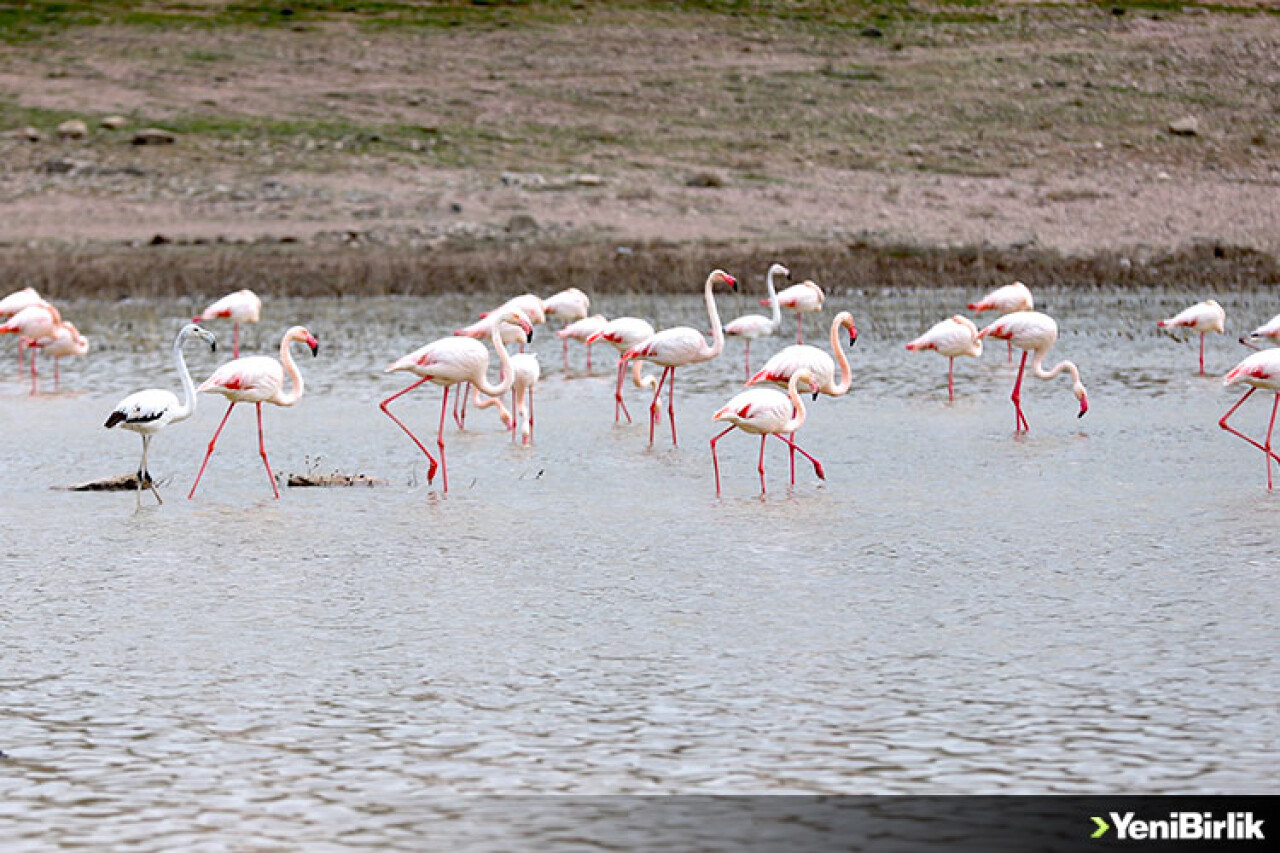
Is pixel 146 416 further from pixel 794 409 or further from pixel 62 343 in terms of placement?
pixel 62 343

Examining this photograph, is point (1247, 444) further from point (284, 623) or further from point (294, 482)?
point (284, 623)

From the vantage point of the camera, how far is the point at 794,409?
1114cm

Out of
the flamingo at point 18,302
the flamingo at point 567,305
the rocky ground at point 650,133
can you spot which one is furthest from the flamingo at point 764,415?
the rocky ground at point 650,133

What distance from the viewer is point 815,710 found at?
629 centimetres

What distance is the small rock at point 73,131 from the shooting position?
3731 centimetres

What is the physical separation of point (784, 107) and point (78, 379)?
1064 inches

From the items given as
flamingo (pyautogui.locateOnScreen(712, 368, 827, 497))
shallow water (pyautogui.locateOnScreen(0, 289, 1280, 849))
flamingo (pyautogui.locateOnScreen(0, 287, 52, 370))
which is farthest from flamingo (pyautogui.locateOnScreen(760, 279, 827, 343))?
flamingo (pyautogui.locateOnScreen(712, 368, 827, 497))

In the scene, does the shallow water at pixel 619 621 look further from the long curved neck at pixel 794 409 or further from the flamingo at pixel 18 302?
the flamingo at pixel 18 302

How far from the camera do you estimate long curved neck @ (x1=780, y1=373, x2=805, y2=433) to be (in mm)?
10953

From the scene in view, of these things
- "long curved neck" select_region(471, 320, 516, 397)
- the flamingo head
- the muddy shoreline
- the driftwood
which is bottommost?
the muddy shoreline

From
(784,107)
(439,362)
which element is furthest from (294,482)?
(784,107)

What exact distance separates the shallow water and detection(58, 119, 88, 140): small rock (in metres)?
24.8

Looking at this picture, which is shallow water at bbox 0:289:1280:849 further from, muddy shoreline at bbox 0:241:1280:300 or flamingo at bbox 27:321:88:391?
muddy shoreline at bbox 0:241:1280:300

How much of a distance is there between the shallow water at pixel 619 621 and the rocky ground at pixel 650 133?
14888mm
